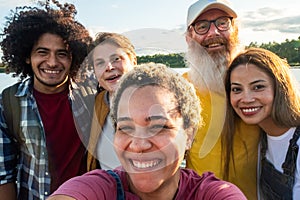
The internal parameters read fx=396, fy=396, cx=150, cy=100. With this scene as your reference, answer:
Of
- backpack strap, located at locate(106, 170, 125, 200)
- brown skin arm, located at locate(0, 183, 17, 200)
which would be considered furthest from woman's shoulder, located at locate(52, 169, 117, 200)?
brown skin arm, located at locate(0, 183, 17, 200)

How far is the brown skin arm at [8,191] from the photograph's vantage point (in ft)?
10.5

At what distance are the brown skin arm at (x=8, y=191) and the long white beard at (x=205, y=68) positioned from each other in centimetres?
172

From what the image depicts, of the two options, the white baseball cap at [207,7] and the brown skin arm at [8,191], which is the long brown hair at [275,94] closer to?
the white baseball cap at [207,7]

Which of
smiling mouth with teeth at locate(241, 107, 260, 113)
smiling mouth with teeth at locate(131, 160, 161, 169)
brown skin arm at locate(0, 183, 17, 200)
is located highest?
smiling mouth with teeth at locate(241, 107, 260, 113)

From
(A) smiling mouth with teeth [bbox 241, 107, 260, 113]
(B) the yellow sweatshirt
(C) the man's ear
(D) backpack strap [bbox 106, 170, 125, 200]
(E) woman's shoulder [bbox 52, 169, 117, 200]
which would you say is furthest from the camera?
(B) the yellow sweatshirt

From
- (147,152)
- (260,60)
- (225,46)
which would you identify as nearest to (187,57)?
(225,46)

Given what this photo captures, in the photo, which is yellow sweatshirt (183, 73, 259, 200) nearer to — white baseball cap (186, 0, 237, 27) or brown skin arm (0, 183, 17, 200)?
white baseball cap (186, 0, 237, 27)

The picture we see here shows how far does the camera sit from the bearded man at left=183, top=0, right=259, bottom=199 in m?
3.04

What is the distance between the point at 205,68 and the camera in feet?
11.4

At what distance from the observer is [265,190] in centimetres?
295

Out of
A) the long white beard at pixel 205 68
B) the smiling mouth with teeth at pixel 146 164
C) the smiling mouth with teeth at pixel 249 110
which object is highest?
the long white beard at pixel 205 68

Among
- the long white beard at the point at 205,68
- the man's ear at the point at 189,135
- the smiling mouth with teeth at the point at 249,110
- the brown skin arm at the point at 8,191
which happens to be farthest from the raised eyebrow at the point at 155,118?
the brown skin arm at the point at 8,191

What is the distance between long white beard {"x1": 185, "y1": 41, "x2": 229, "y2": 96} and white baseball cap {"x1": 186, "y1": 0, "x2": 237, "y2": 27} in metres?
0.23

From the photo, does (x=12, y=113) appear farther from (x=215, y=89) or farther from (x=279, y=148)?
(x=279, y=148)
